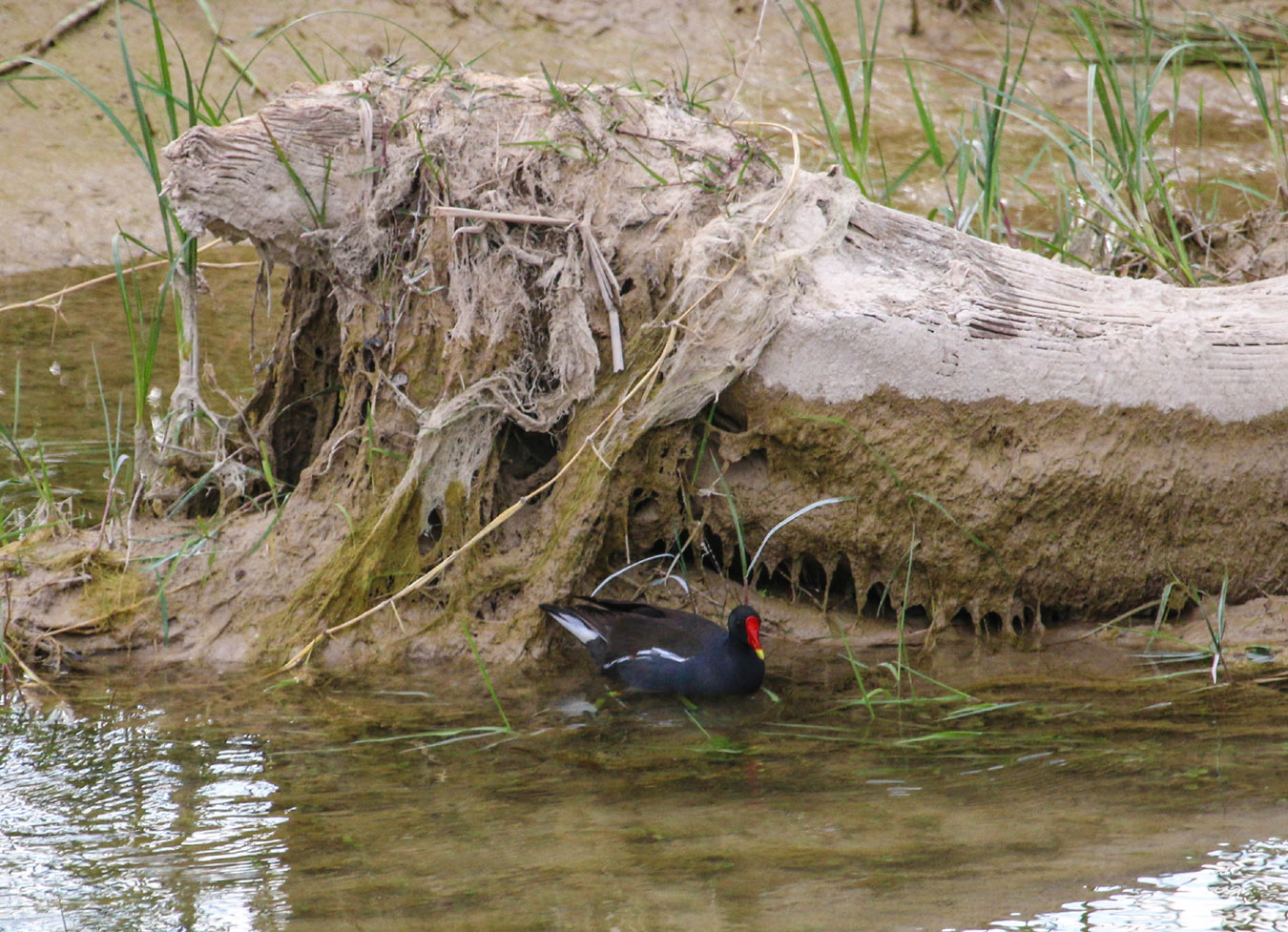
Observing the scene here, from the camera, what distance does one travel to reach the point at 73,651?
4.31m

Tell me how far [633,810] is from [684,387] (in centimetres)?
149

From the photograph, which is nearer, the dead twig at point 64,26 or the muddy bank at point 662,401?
the muddy bank at point 662,401

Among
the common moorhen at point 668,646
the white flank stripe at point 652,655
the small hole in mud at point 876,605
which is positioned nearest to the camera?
the common moorhen at point 668,646

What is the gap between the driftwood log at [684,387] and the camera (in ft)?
13.8

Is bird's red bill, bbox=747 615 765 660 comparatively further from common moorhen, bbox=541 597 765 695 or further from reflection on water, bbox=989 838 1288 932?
reflection on water, bbox=989 838 1288 932

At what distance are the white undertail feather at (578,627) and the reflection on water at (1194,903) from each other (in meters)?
1.88

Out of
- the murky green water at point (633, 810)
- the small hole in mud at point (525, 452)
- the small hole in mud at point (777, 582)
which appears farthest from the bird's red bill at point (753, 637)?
the small hole in mud at point (525, 452)

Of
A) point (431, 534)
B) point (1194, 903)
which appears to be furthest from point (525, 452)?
point (1194, 903)

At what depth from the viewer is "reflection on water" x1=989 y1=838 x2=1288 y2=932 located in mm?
2531

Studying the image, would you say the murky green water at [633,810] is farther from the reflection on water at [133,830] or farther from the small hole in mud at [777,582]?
the small hole in mud at [777,582]

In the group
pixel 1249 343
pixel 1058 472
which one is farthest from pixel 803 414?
pixel 1249 343

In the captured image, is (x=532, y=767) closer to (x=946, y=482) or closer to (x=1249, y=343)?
(x=946, y=482)

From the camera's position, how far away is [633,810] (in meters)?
3.21

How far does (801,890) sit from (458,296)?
2308mm
